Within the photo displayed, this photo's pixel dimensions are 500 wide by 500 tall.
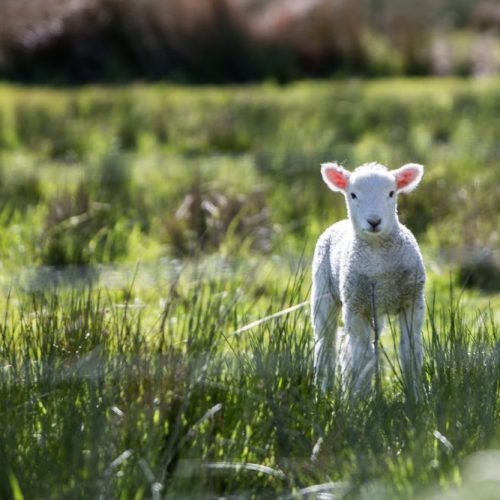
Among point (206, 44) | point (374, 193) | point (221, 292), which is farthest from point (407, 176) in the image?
point (206, 44)

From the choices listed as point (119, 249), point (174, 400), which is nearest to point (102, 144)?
point (119, 249)

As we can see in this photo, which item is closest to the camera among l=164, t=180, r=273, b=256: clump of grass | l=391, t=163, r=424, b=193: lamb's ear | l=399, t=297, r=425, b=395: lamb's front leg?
l=399, t=297, r=425, b=395: lamb's front leg

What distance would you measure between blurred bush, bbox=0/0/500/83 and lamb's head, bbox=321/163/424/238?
12.7 m

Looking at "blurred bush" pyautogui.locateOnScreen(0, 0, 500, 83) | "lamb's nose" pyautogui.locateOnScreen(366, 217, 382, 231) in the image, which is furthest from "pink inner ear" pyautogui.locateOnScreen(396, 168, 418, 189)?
"blurred bush" pyautogui.locateOnScreen(0, 0, 500, 83)

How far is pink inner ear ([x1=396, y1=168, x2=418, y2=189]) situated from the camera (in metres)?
5.59

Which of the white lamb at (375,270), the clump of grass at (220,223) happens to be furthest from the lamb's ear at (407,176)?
the clump of grass at (220,223)

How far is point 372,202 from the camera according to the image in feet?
17.8

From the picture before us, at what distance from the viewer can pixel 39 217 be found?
31.9ft

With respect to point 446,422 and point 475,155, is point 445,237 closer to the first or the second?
point 475,155

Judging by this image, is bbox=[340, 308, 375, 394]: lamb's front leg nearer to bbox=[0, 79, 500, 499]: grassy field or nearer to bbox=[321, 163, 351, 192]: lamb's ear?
bbox=[0, 79, 500, 499]: grassy field

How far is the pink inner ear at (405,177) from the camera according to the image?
5.59 meters

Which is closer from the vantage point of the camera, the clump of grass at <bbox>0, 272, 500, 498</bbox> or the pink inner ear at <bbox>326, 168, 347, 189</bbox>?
the clump of grass at <bbox>0, 272, 500, 498</bbox>

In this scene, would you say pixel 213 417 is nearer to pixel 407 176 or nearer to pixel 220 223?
pixel 407 176

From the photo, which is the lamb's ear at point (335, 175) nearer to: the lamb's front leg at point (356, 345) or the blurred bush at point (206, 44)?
the lamb's front leg at point (356, 345)
